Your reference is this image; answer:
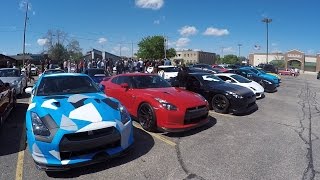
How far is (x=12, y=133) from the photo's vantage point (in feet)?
23.1

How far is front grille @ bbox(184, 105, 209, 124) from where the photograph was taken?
675 cm

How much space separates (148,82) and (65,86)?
Answer: 94.3 inches

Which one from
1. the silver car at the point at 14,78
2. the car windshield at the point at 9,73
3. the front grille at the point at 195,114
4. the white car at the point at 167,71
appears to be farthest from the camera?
the white car at the point at 167,71

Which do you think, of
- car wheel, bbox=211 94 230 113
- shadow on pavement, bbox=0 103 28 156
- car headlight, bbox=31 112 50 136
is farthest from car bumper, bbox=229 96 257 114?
car headlight, bbox=31 112 50 136

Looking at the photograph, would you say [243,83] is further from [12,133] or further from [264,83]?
[12,133]

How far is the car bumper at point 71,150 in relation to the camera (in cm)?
451

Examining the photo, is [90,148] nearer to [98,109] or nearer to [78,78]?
[98,109]

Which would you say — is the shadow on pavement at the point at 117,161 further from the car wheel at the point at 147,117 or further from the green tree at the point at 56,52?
the green tree at the point at 56,52

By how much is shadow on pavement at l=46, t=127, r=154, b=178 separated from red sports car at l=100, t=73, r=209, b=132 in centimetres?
52

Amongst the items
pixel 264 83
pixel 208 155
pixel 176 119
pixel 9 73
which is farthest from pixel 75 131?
pixel 264 83

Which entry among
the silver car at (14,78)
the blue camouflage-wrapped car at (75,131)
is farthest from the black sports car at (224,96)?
the silver car at (14,78)

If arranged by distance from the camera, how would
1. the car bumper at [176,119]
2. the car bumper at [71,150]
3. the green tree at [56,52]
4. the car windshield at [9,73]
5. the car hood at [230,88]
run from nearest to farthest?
the car bumper at [71,150]
the car bumper at [176,119]
the car hood at [230,88]
the car windshield at [9,73]
the green tree at [56,52]

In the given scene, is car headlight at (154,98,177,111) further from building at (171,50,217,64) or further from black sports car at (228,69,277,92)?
building at (171,50,217,64)

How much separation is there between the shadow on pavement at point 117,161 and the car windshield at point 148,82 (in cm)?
173
